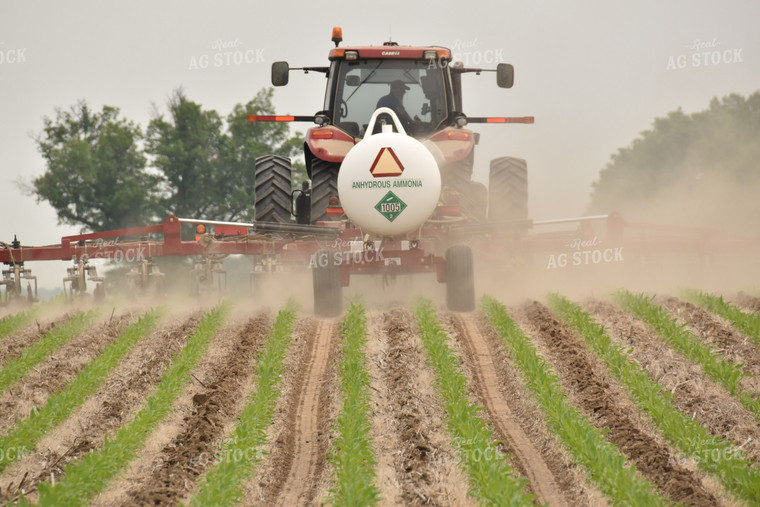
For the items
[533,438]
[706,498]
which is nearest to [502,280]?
[533,438]

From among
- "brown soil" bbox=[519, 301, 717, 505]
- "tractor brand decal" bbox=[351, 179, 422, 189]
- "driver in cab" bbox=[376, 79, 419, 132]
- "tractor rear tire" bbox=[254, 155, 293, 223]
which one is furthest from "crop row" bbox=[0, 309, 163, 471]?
"brown soil" bbox=[519, 301, 717, 505]

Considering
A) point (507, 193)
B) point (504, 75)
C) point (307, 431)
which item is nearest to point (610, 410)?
point (307, 431)

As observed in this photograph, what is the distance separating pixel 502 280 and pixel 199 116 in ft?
98.7

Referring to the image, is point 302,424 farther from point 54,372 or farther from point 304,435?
point 54,372

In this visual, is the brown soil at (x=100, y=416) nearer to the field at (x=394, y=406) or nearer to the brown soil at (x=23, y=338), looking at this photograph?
the field at (x=394, y=406)

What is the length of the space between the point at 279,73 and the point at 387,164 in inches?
85.8

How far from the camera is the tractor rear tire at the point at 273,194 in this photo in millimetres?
11578

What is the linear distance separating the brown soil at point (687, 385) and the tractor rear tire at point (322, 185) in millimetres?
3850

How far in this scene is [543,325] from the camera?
10.2 m

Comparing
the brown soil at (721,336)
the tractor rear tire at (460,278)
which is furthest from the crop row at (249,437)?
the brown soil at (721,336)

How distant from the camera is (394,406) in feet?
24.2

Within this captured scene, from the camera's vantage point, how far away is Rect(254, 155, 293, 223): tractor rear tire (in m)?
11.6

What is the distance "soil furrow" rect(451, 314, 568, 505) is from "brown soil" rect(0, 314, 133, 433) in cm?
414

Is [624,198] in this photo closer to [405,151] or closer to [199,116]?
[199,116]
